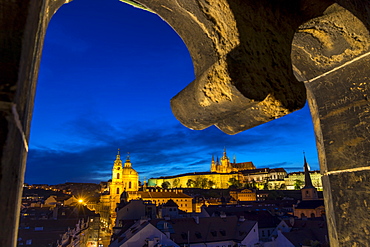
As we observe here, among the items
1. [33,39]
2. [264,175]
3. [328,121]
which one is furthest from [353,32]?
[264,175]

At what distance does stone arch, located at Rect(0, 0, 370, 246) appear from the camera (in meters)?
1.44

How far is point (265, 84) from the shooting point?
5.02 feet

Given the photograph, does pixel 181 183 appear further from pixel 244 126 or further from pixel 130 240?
pixel 244 126

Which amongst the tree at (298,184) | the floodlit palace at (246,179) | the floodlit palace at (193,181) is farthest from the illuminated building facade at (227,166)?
the tree at (298,184)

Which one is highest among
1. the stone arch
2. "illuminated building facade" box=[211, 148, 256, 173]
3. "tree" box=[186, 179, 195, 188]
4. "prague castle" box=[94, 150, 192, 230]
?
"illuminated building facade" box=[211, 148, 256, 173]

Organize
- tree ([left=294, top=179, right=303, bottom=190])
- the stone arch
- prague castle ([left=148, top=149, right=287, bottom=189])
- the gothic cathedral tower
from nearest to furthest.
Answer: the stone arch < the gothic cathedral tower < tree ([left=294, top=179, right=303, bottom=190]) < prague castle ([left=148, top=149, right=287, bottom=189])

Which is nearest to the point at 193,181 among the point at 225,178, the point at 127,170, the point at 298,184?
the point at 225,178

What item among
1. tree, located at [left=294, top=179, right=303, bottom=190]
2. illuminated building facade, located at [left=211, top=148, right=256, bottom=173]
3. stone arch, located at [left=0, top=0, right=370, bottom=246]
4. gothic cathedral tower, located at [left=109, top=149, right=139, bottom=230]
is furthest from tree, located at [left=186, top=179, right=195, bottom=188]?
stone arch, located at [left=0, top=0, right=370, bottom=246]

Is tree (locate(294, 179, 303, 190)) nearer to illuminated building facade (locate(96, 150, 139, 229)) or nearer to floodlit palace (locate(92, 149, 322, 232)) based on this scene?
floodlit palace (locate(92, 149, 322, 232))

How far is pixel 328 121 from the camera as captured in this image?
2197 millimetres

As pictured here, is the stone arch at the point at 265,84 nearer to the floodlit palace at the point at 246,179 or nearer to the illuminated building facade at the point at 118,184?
the illuminated building facade at the point at 118,184

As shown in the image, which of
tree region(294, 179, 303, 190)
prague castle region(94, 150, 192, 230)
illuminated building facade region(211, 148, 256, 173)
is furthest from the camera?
illuminated building facade region(211, 148, 256, 173)

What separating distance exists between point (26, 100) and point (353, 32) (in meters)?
2.04

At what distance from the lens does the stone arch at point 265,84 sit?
144cm
